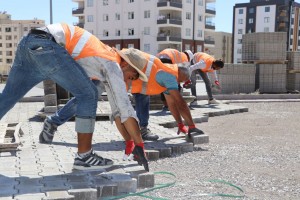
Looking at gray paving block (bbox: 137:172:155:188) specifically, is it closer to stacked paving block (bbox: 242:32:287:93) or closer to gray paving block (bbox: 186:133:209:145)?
gray paving block (bbox: 186:133:209:145)

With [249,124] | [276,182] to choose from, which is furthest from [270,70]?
[276,182]

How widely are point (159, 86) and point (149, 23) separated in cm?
4882

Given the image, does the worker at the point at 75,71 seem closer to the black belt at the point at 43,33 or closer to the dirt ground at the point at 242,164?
the black belt at the point at 43,33

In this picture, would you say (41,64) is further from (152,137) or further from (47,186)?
(152,137)

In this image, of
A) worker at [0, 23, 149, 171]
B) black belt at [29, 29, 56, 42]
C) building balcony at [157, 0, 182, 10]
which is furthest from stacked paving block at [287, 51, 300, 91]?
building balcony at [157, 0, 182, 10]

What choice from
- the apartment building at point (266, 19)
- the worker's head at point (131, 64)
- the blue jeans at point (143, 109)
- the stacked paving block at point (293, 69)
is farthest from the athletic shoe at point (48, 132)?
the apartment building at point (266, 19)

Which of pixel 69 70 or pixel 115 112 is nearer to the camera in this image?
pixel 69 70

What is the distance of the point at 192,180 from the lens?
4070mm

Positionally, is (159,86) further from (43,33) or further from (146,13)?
(146,13)

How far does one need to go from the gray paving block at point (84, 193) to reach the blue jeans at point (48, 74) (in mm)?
599

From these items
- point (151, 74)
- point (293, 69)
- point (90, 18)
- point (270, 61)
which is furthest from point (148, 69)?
point (90, 18)

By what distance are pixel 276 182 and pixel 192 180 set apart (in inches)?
34.1

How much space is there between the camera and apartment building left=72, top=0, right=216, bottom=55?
52.7 metres

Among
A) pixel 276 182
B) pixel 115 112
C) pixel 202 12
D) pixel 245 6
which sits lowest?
pixel 276 182
